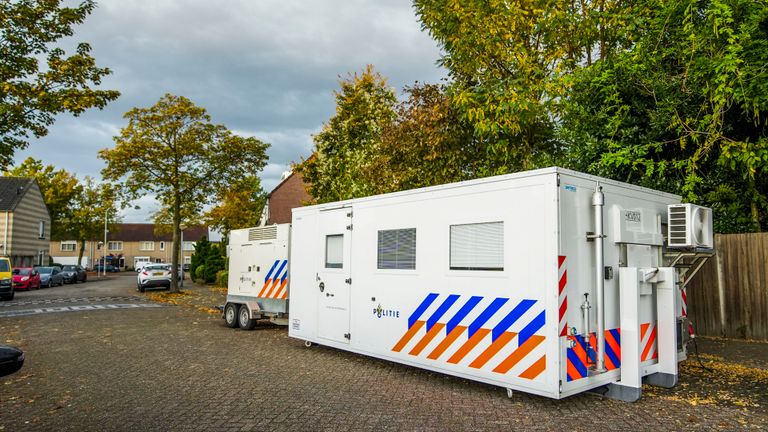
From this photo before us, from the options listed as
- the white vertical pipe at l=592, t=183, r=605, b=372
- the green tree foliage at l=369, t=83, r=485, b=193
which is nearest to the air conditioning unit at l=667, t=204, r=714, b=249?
the white vertical pipe at l=592, t=183, r=605, b=372

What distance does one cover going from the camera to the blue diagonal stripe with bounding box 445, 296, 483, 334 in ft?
21.9

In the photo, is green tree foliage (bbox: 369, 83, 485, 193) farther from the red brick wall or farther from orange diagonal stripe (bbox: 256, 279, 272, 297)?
the red brick wall

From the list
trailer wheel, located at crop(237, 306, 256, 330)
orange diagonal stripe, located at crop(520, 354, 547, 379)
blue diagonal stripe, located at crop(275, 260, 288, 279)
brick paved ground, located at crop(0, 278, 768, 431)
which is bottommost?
brick paved ground, located at crop(0, 278, 768, 431)

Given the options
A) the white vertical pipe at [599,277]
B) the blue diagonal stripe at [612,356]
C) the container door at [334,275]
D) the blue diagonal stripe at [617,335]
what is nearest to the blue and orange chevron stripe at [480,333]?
the white vertical pipe at [599,277]

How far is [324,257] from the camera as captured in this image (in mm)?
9469

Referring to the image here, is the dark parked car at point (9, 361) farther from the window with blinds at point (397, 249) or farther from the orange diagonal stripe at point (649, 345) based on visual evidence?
the orange diagonal stripe at point (649, 345)

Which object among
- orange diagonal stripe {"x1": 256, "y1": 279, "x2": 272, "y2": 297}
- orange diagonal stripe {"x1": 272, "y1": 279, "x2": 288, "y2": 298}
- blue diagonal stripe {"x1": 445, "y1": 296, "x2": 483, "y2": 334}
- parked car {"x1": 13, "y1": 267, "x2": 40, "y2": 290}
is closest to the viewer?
blue diagonal stripe {"x1": 445, "y1": 296, "x2": 483, "y2": 334}

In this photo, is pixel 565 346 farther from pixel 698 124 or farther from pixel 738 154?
pixel 698 124

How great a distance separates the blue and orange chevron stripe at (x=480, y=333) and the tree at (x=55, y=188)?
172 ft

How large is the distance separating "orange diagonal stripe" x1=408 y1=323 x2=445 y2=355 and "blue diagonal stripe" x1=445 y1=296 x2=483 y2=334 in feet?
0.42

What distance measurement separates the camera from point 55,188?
50.5 metres

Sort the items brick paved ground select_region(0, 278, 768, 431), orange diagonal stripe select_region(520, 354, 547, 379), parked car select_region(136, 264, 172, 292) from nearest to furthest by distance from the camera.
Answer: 1. brick paved ground select_region(0, 278, 768, 431)
2. orange diagonal stripe select_region(520, 354, 547, 379)
3. parked car select_region(136, 264, 172, 292)

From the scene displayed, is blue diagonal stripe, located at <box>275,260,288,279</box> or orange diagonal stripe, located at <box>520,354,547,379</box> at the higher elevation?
blue diagonal stripe, located at <box>275,260,288,279</box>

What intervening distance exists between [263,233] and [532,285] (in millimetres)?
7893
